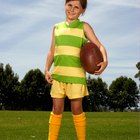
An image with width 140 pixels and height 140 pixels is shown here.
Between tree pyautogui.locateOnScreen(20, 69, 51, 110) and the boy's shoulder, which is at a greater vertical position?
tree pyautogui.locateOnScreen(20, 69, 51, 110)

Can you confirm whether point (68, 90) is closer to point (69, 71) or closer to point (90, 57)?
point (69, 71)

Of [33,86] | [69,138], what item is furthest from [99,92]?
[69,138]

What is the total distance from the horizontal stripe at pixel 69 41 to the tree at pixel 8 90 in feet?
200

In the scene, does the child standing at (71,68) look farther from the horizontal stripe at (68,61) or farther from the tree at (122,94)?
the tree at (122,94)

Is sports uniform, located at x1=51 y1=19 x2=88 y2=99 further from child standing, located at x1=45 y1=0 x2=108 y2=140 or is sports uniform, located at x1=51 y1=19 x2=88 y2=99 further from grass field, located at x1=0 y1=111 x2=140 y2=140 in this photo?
grass field, located at x1=0 y1=111 x2=140 y2=140

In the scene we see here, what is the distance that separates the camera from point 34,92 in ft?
223

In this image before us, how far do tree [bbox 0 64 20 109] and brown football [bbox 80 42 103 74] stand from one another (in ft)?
200

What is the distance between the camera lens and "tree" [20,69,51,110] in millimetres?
66938

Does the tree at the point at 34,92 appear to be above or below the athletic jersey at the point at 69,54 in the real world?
above

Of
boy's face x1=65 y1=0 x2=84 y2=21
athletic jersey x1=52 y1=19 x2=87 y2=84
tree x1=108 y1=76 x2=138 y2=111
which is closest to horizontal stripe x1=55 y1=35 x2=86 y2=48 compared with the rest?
athletic jersey x1=52 y1=19 x2=87 y2=84

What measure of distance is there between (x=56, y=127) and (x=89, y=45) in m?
1.20

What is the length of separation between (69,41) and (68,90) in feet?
2.19

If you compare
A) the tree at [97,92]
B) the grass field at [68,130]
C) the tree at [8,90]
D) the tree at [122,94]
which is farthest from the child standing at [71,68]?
the tree at [122,94]

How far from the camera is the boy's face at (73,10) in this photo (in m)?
5.93
